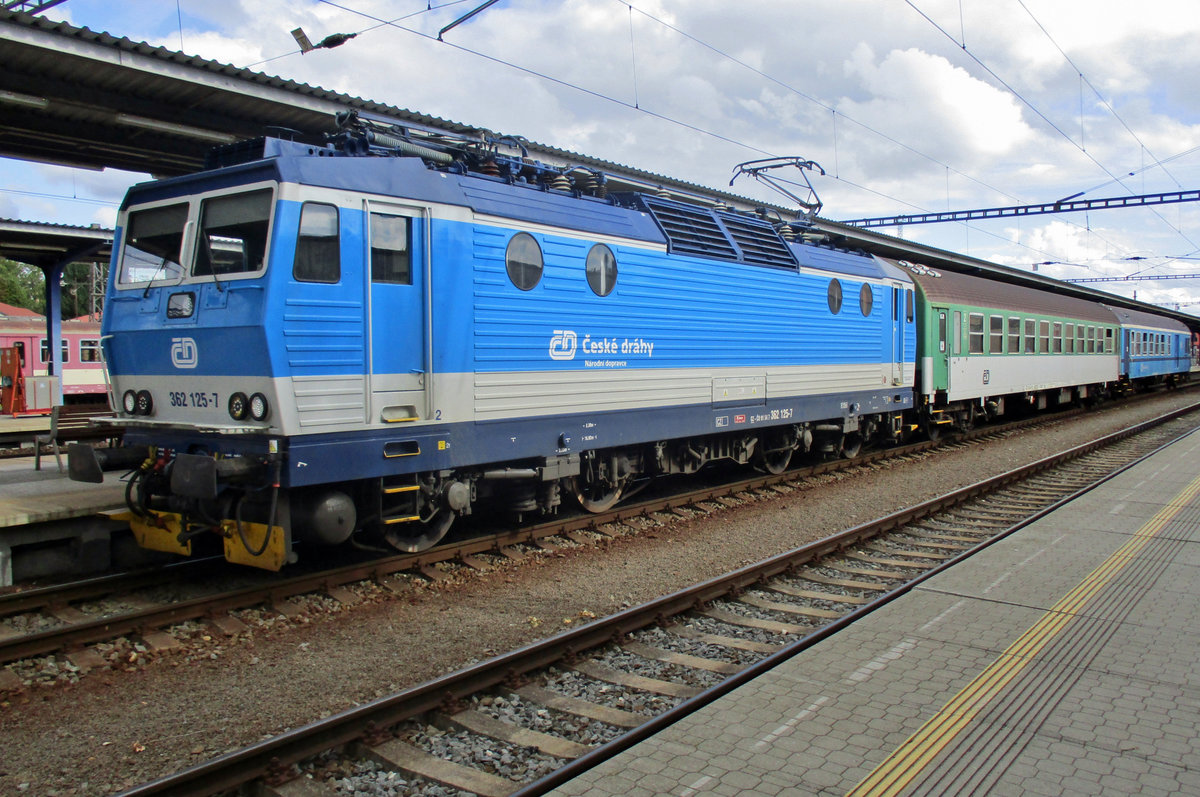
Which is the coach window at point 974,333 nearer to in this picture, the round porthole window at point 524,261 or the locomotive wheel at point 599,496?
the locomotive wheel at point 599,496

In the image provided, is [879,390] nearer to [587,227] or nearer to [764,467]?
[764,467]

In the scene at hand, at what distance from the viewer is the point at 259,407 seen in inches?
250

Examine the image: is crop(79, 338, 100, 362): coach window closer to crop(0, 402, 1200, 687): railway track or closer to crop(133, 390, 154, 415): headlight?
crop(133, 390, 154, 415): headlight

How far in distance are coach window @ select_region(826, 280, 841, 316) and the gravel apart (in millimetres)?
4735

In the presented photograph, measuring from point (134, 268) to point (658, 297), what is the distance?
5.40 m

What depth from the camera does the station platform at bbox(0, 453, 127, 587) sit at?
7.31 metres

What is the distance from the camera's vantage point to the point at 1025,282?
4034cm

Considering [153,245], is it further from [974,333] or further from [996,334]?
[996,334]

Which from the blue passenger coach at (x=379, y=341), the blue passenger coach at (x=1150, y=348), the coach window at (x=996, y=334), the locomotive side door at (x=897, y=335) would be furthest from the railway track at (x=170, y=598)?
the blue passenger coach at (x=1150, y=348)

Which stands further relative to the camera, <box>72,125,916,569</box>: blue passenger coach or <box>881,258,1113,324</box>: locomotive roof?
<box>881,258,1113,324</box>: locomotive roof

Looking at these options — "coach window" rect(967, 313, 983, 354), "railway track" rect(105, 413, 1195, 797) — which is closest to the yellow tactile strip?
"railway track" rect(105, 413, 1195, 797)

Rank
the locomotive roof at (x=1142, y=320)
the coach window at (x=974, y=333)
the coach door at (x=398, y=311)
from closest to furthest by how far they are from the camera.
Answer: the coach door at (x=398, y=311) → the coach window at (x=974, y=333) → the locomotive roof at (x=1142, y=320)

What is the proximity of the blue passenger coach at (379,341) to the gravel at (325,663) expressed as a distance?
2.53 feet

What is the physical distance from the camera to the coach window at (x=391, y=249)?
688cm
